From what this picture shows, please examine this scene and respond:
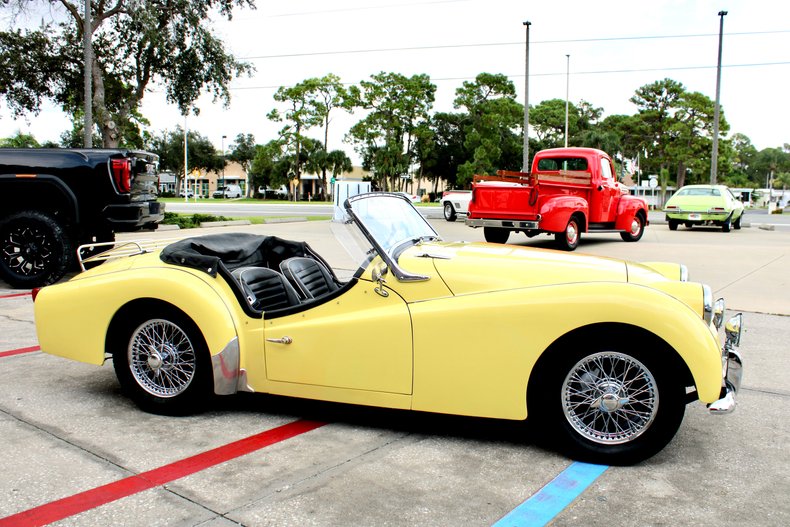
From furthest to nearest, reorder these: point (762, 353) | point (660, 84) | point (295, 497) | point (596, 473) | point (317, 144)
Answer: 1. point (317, 144)
2. point (660, 84)
3. point (762, 353)
4. point (596, 473)
5. point (295, 497)

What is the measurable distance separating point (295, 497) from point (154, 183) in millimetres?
7621

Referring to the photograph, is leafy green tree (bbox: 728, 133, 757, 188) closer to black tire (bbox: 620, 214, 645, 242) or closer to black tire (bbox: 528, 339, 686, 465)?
→ black tire (bbox: 620, 214, 645, 242)

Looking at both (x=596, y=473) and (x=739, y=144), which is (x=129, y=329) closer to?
(x=596, y=473)

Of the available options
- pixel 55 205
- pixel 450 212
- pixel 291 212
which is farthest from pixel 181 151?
pixel 55 205

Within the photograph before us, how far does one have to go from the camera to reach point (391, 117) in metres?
55.6

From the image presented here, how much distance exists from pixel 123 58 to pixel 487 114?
3761 cm

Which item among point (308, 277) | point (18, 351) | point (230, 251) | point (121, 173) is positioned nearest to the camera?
point (230, 251)

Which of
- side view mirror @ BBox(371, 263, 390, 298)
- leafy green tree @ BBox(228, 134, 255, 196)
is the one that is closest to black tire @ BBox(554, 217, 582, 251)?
side view mirror @ BBox(371, 263, 390, 298)

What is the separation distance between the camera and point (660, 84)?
61156 mm

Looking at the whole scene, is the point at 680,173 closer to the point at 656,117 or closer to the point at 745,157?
the point at 656,117

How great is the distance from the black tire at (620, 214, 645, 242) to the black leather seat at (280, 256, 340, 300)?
1311 cm

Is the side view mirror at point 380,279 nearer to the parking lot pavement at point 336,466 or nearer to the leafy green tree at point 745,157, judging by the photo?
the parking lot pavement at point 336,466

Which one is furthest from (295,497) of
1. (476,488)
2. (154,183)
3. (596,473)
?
(154,183)

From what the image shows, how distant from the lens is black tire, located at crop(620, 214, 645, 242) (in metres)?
16.4
